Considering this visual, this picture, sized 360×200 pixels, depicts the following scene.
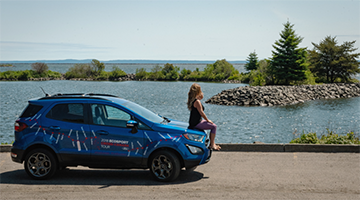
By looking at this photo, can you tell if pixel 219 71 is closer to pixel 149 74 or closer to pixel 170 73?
pixel 170 73

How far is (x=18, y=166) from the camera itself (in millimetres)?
8266

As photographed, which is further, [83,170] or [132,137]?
[83,170]

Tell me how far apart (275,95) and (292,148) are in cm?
3580

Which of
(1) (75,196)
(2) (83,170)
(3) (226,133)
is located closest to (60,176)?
(2) (83,170)

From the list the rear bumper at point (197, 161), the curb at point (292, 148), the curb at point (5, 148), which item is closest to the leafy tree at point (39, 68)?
the curb at point (5, 148)

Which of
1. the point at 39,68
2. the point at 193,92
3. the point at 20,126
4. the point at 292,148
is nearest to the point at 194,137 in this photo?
the point at 193,92

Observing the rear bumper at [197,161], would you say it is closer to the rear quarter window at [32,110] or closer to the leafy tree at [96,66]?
the rear quarter window at [32,110]

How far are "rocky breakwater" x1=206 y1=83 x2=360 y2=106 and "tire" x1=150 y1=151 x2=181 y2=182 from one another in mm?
Answer: 35362

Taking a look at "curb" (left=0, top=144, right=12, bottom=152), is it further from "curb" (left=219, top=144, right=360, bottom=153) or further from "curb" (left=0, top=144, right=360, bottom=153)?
"curb" (left=219, top=144, right=360, bottom=153)

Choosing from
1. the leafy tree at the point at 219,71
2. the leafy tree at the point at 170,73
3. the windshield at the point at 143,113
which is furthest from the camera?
the leafy tree at the point at 170,73

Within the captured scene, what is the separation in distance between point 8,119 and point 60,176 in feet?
82.0

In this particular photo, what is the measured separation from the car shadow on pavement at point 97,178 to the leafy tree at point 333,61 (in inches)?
2278

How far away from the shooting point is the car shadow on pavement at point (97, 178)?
6996 mm

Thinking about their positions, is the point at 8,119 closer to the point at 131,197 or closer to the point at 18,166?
the point at 18,166
